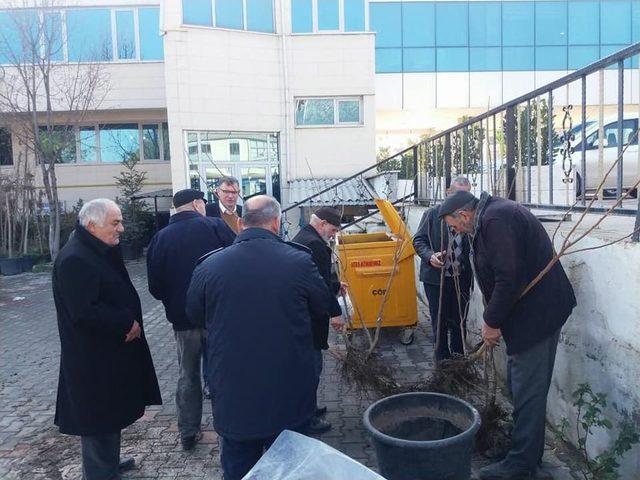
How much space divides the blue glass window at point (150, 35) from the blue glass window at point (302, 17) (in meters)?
4.61

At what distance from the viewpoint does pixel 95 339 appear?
329cm

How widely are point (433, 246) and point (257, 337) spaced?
10.2ft

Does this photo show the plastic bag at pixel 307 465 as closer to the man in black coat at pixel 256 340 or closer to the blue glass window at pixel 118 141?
the man in black coat at pixel 256 340

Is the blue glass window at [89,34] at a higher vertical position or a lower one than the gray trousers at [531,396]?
higher

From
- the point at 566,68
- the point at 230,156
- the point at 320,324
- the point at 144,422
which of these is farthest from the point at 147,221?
the point at 566,68

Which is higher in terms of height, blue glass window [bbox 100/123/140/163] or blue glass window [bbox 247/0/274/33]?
blue glass window [bbox 247/0/274/33]

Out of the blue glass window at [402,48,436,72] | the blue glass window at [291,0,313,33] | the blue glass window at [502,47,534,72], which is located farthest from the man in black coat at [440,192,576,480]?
the blue glass window at [502,47,534,72]

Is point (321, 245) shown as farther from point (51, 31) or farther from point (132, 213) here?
point (51, 31)

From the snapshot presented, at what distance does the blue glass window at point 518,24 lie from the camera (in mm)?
26031

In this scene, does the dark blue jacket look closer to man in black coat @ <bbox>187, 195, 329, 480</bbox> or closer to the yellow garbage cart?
man in black coat @ <bbox>187, 195, 329, 480</bbox>

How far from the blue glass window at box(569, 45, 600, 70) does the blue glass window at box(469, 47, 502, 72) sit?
11.6 feet

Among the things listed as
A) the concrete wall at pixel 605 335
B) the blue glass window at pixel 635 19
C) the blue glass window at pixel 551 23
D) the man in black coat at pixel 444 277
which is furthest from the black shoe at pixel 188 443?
the blue glass window at pixel 635 19

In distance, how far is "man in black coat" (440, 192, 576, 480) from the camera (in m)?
3.06

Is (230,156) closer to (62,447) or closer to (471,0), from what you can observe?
(62,447)
